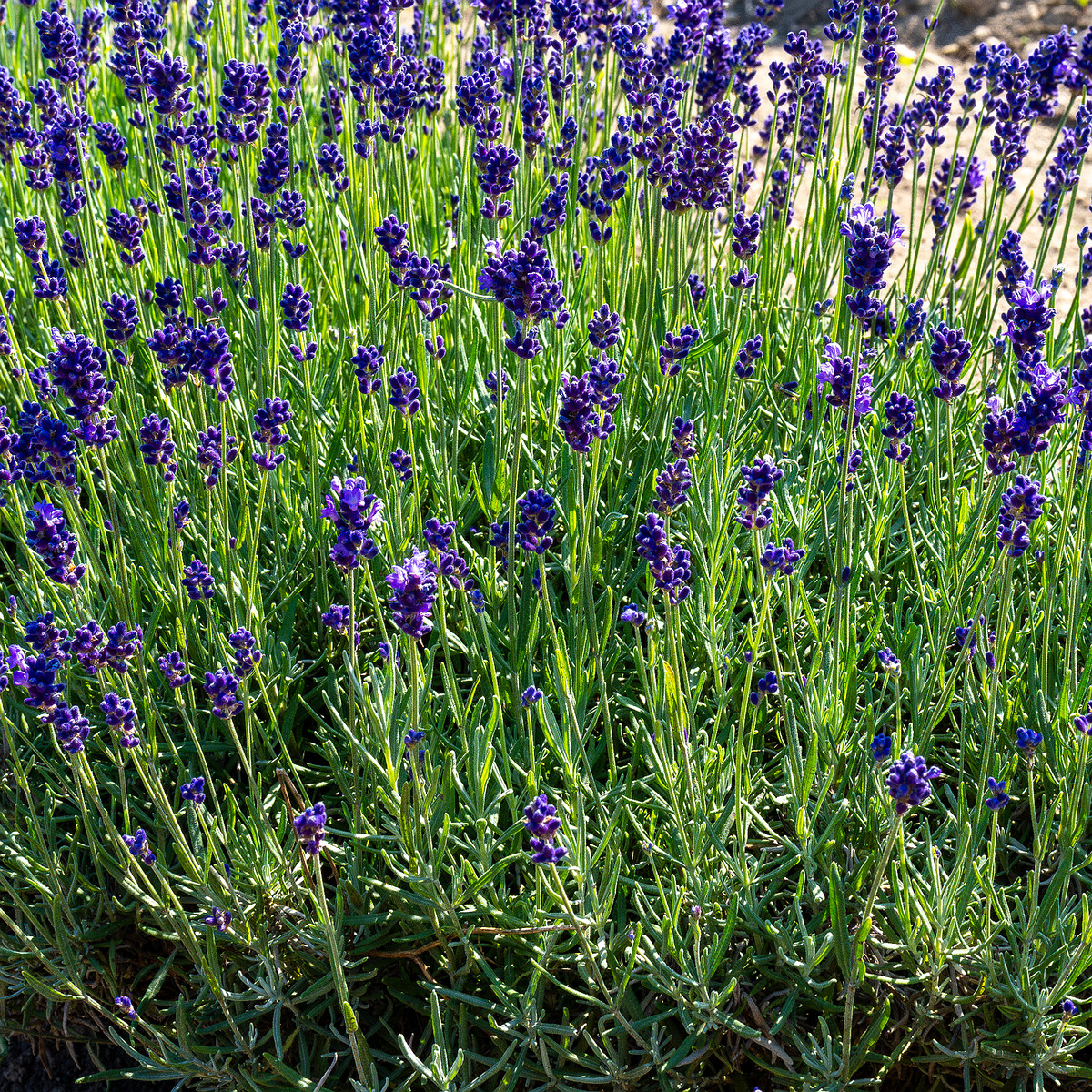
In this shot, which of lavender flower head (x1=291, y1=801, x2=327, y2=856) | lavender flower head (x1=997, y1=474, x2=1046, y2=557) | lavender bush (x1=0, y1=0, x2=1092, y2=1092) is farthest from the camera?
lavender bush (x1=0, y1=0, x2=1092, y2=1092)

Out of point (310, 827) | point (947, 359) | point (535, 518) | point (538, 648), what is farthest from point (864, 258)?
point (310, 827)

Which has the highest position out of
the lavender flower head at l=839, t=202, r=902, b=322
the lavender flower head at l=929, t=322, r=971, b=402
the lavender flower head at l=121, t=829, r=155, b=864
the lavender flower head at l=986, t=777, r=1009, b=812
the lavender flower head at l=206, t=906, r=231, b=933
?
the lavender flower head at l=839, t=202, r=902, b=322

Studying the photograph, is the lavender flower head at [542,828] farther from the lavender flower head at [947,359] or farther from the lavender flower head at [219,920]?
the lavender flower head at [947,359]

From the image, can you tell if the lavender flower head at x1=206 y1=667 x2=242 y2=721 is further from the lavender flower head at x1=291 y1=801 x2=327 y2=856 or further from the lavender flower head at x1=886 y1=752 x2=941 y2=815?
the lavender flower head at x1=886 y1=752 x2=941 y2=815

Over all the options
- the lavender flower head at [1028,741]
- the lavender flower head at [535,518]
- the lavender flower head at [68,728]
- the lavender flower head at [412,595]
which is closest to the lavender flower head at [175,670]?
the lavender flower head at [68,728]

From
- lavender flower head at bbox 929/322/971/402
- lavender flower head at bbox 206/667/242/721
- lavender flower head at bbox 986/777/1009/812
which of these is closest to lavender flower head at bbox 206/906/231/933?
lavender flower head at bbox 206/667/242/721

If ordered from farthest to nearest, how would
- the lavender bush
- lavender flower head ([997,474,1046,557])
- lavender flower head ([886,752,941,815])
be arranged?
the lavender bush → lavender flower head ([997,474,1046,557]) → lavender flower head ([886,752,941,815])

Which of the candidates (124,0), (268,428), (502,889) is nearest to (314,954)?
(502,889)

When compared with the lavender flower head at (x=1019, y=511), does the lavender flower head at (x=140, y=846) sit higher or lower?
lower

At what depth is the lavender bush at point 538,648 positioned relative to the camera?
225 cm

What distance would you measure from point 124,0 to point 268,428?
197 cm

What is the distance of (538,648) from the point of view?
3107mm

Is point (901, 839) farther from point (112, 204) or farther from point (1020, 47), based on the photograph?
point (1020, 47)

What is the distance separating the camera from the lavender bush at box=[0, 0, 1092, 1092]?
88.6 inches
